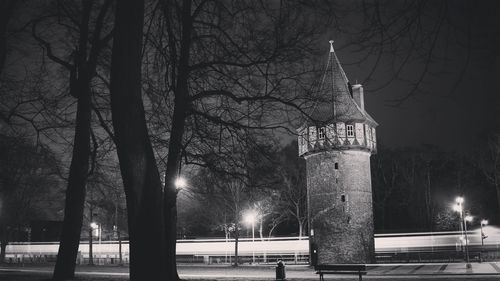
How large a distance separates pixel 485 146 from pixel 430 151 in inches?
386

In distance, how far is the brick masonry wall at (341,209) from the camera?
40.1m

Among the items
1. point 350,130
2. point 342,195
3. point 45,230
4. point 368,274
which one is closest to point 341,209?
point 342,195

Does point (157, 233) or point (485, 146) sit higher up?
point (485, 146)

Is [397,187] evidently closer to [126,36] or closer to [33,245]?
[33,245]

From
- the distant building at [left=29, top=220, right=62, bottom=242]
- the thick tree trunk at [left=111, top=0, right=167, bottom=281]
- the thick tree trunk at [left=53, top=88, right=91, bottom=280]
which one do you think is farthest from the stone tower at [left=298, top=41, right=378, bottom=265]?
the distant building at [left=29, top=220, right=62, bottom=242]

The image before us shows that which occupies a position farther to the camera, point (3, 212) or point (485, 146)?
point (485, 146)

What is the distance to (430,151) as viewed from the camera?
6656cm

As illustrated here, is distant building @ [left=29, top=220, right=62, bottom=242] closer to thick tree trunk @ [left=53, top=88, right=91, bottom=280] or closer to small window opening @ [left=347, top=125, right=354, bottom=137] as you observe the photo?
small window opening @ [left=347, top=125, right=354, bottom=137]

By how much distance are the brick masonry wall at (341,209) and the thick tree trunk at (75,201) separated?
80.6ft

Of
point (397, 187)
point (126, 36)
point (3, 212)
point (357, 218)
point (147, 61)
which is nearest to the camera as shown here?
point (126, 36)

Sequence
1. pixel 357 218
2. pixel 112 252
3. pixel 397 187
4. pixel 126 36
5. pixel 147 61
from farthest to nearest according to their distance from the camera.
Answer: pixel 397 187
pixel 112 252
pixel 357 218
pixel 147 61
pixel 126 36

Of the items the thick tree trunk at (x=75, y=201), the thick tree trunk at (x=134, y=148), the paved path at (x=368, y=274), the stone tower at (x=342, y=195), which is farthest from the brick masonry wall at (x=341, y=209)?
the thick tree trunk at (x=134, y=148)

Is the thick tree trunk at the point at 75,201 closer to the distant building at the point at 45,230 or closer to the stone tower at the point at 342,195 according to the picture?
the stone tower at the point at 342,195

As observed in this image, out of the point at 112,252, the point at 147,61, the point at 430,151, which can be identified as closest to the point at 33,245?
the point at 112,252
